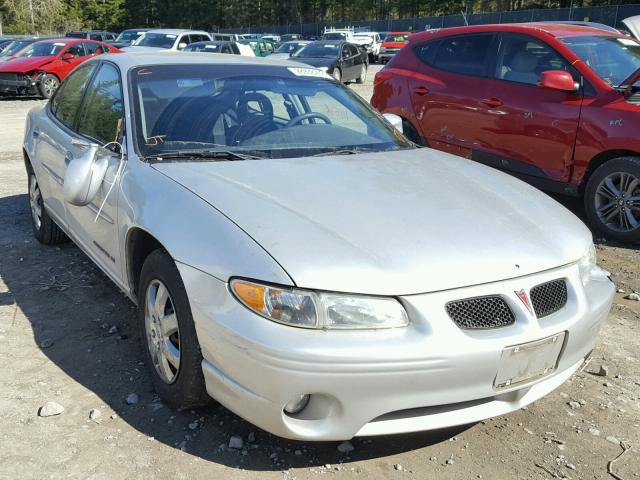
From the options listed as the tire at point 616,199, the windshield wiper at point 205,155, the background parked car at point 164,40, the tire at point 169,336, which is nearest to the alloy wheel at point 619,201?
the tire at point 616,199

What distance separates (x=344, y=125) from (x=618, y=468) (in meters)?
2.32

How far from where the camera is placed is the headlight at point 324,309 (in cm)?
228

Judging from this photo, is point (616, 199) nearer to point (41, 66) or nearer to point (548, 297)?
point (548, 297)

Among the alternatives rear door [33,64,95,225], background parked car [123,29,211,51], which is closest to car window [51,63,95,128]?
rear door [33,64,95,225]

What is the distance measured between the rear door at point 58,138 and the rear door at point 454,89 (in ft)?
11.8

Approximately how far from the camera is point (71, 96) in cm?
462

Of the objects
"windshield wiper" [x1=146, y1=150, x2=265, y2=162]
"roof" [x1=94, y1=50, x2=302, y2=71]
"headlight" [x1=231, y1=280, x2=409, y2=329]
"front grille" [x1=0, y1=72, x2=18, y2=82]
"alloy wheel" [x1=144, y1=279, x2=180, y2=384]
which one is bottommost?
"front grille" [x1=0, y1=72, x2=18, y2=82]

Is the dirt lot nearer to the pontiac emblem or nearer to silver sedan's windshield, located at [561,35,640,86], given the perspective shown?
the pontiac emblem

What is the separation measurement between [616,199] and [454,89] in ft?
6.61

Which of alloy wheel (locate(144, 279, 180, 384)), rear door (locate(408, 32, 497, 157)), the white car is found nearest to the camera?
alloy wheel (locate(144, 279, 180, 384))

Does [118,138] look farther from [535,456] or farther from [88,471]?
[535,456]

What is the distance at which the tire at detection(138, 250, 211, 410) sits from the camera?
2635 millimetres

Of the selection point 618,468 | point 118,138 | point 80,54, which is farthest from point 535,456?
point 80,54

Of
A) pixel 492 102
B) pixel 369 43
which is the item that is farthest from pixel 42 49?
pixel 369 43
